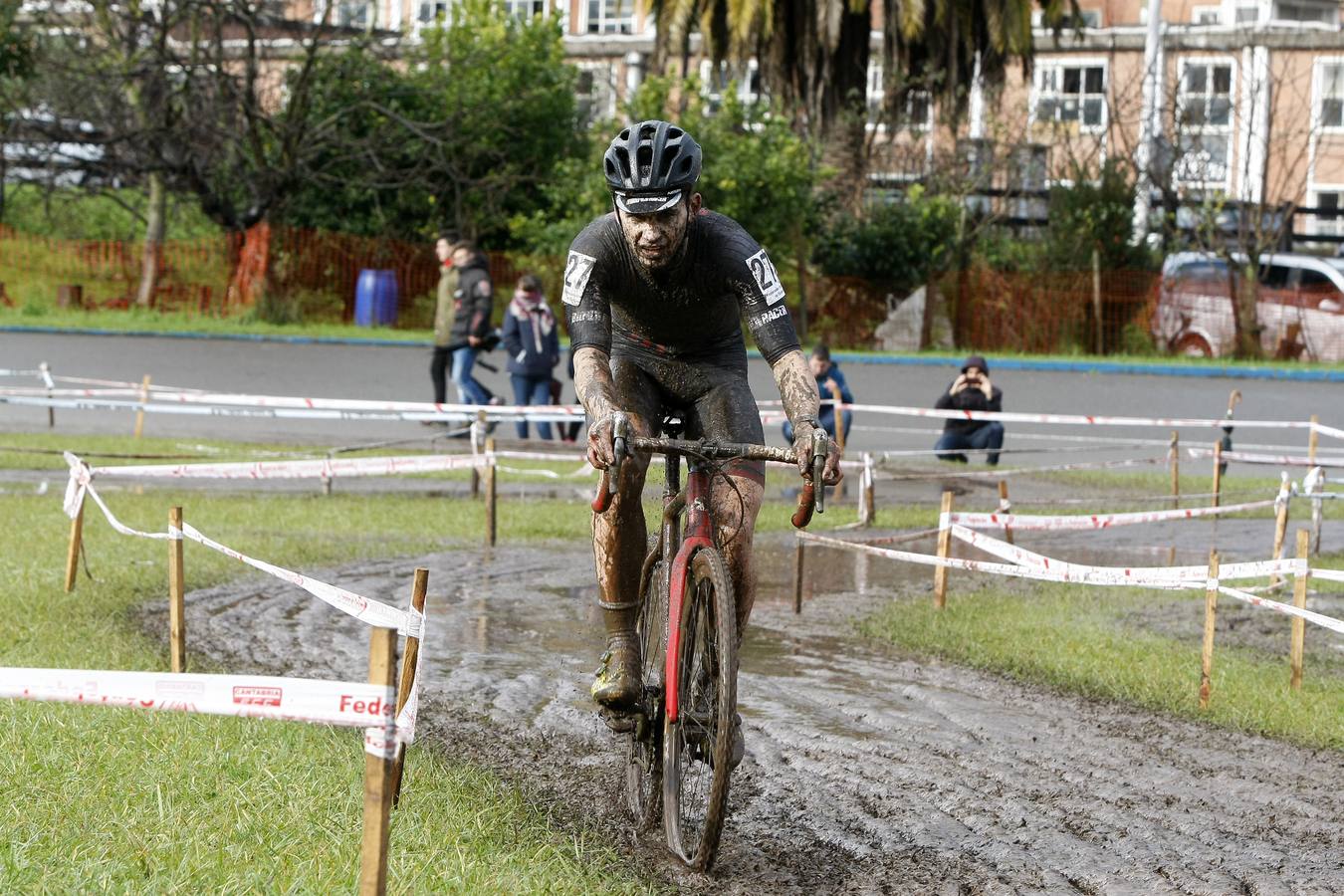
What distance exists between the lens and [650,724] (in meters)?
5.74

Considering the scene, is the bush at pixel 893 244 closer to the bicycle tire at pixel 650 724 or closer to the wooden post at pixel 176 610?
the wooden post at pixel 176 610

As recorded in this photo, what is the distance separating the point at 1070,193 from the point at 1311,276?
4.72 meters

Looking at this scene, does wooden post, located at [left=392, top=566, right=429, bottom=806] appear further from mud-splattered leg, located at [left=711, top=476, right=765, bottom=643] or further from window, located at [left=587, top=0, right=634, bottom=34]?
window, located at [left=587, top=0, right=634, bottom=34]

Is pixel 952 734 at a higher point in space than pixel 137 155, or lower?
lower

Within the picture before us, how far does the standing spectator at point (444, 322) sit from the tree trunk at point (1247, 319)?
1749 cm

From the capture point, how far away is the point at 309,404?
51.2 feet

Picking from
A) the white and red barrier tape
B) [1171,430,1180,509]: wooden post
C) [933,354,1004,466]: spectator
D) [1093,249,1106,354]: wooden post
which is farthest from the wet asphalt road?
the white and red barrier tape

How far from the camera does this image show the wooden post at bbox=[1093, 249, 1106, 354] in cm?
3312

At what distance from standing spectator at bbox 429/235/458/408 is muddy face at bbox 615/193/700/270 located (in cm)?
1382

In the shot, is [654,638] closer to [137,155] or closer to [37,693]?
[37,693]

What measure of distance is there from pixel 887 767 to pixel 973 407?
12.5 meters

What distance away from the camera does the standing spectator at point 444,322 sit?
19.4 metres

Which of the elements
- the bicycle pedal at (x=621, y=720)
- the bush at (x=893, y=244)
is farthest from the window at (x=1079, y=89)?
the bicycle pedal at (x=621, y=720)

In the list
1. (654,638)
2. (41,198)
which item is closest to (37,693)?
(654,638)
